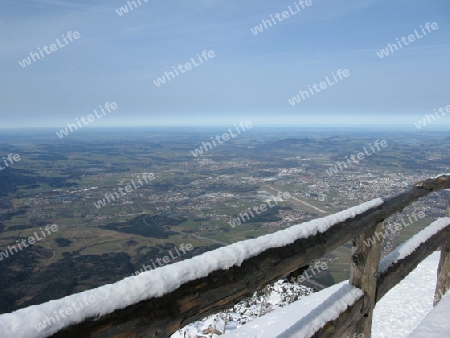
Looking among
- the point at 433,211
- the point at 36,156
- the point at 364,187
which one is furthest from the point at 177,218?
the point at 36,156

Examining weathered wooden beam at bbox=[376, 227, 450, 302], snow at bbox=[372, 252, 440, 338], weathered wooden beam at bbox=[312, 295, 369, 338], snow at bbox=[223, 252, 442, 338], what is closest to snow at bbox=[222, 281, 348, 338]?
snow at bbox=[223, 252, 442, 338]

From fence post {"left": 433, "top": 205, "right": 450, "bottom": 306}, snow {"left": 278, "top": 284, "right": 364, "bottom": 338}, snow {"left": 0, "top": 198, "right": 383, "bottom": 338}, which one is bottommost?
fence post {"left": 433, "top": 205, "right": 450, "bottom": 306}

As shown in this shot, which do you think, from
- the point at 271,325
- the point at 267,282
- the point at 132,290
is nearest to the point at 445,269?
the point at 271,325

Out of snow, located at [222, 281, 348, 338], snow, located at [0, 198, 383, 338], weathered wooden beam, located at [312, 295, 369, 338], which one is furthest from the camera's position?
snow, located at [222, 281, 348, 338]

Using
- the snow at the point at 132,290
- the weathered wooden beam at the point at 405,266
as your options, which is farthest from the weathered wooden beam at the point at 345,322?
the snow at the point at 132,290

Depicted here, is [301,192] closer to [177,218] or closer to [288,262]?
[177,218]

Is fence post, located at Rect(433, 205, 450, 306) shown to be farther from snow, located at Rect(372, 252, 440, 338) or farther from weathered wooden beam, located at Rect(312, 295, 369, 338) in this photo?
weathered wooden beam, located at Rect(312, 295, 369, 338)

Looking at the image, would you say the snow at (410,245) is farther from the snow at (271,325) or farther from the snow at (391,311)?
the snow at (391,311)
